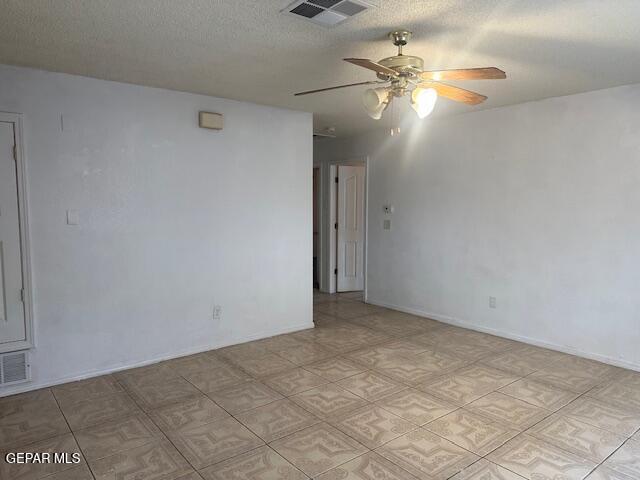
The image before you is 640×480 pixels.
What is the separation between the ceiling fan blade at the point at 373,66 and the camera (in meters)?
2.25

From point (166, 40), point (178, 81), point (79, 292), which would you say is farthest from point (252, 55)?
point (79, 292)

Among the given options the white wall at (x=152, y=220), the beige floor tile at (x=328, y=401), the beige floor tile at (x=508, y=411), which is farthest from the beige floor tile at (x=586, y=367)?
the white wall at (x=152, y=220)

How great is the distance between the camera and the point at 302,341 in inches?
175

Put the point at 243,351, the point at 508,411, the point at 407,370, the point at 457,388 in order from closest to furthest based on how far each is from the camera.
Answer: the point at 508,411 < the point at 457,388 < the point at 407,370 < the point at 243,351

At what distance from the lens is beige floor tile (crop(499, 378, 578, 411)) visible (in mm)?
3076

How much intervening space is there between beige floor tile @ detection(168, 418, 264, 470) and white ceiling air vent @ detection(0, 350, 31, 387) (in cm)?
144

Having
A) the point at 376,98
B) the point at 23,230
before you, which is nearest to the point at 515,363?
the point at 376,98

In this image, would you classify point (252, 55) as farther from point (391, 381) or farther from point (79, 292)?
point (391, 381)

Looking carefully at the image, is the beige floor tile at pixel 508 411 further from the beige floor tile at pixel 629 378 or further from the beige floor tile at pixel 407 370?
the beige floor tile at pixel 629 378

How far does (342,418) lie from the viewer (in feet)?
9.36

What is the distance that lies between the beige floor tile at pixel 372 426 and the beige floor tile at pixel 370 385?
222 mm

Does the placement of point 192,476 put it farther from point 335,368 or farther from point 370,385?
point 335,368

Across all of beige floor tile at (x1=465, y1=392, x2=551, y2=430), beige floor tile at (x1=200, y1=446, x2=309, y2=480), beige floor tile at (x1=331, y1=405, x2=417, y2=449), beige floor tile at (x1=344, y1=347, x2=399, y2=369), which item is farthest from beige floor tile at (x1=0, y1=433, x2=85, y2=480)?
beige floor tile at (x1=465, y1=392, x2=551, y2=430)

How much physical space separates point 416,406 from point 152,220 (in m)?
2.65
